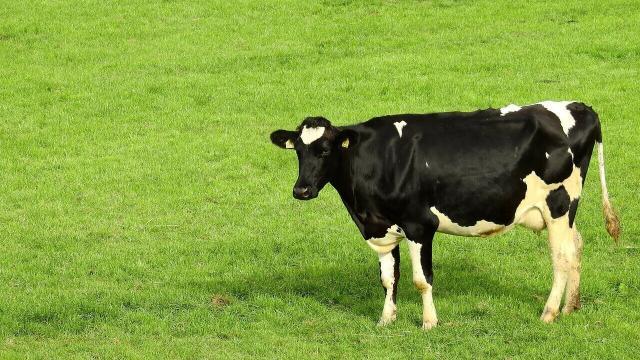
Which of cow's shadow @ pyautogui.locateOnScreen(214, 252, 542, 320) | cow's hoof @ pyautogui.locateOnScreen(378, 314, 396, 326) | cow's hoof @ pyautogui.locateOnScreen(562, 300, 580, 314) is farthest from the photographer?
cow's shadow @ pyautogui.locateOnScreen(214, 252, 542, 320)

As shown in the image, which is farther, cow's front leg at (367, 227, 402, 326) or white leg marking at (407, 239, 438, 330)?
cow's front leg at (367, 227, 402, 326)

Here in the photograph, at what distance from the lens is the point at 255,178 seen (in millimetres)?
20906

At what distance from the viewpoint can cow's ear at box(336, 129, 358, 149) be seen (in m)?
13.7

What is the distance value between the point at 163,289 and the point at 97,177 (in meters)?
6.29

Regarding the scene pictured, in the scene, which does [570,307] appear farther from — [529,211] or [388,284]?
[388,284]

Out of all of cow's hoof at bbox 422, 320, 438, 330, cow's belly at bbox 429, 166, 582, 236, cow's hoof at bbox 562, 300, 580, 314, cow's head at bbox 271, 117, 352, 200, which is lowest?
cow's hoof at bbox 562, 300, 580, 314

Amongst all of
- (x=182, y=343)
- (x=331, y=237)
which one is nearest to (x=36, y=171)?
(x=331, y=237)

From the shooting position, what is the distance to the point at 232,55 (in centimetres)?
2842

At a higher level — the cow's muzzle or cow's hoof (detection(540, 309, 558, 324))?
the cow's muzzle

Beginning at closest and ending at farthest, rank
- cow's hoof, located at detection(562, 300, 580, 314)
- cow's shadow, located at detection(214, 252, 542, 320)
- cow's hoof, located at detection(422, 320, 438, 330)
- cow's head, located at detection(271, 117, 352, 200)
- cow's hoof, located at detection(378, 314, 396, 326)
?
cow's hoof, located at detection(422, 320, 438, 330)
cow's head, located at detection(271, 117, 352, 200)
cow's hoof, located at detection(378, 314, 396, 326)
cow's hoof, located at detection(562, 300, 580, 314)
cow's shadow, located at detection(214, 252, 542, 320)

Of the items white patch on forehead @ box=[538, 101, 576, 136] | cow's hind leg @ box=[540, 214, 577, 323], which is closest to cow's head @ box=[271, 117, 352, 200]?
white patch on forehead @ box=[538, 101, 576, 136]

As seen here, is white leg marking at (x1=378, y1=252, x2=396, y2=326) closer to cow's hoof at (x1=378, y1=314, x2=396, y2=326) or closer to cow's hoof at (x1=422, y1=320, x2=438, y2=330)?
cow's hoof at (x1=378, y1=314, x2=396, y2=326)

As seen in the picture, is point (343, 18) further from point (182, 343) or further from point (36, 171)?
point (182, 343)

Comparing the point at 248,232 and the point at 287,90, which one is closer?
the point at 248,232
